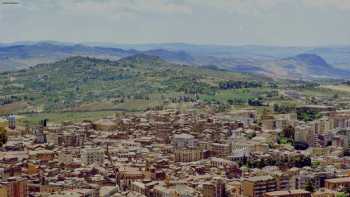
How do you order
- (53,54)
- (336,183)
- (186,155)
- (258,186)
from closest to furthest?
(258,186), (336,183), (186,155), (53,54)

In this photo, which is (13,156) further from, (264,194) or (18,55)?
(18,55)

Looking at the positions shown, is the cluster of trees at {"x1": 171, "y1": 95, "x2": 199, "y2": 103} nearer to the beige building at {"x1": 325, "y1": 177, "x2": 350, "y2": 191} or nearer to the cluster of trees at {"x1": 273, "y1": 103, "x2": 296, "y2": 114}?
the cluster of trees at {"x1": 273, "y1": 103, "x2": 296, "y2": 114}

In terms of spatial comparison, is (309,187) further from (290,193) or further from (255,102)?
(255,102)

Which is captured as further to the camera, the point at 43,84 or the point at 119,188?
the point at 43,84

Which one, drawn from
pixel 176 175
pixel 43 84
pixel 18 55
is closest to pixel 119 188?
pixel 176 175

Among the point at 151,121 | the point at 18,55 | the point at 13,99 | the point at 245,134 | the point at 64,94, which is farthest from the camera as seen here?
the point at 18,55

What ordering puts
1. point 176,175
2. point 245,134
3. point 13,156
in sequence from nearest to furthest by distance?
point 176,175
point 13,156
point 245,134

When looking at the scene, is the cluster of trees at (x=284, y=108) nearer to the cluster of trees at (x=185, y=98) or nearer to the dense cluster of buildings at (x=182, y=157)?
the dense cluster of buildings at (x=182, y=157)

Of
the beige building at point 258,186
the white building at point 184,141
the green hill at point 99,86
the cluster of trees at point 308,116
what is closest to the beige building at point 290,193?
the beige building at point 258,186

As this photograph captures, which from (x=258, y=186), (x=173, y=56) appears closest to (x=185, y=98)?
(x=258, y=186)
